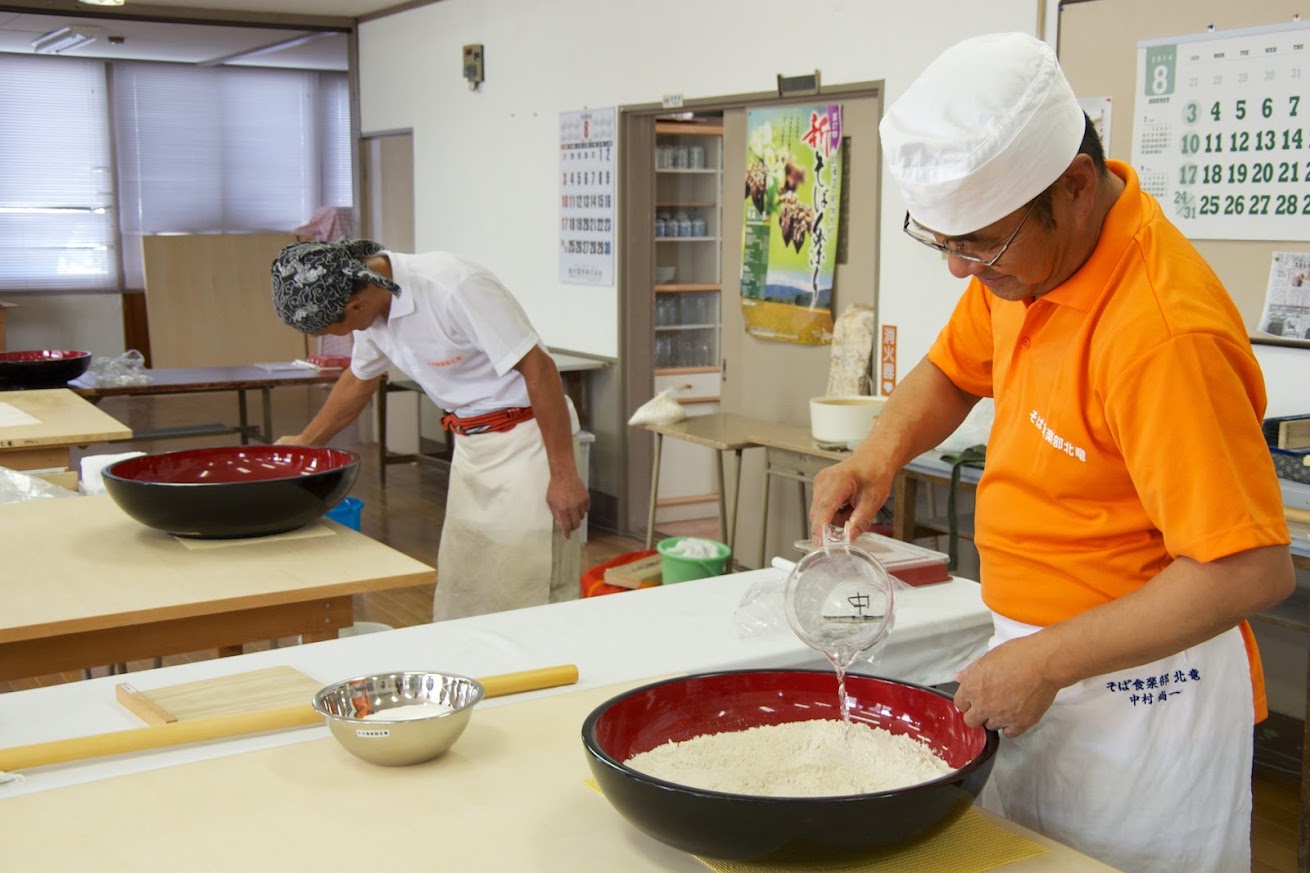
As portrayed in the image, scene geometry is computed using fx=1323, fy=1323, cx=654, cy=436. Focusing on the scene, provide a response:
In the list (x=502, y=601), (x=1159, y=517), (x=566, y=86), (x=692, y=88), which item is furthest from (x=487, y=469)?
(x=566, y=86)

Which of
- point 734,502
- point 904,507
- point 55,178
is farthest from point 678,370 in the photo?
point 55,178

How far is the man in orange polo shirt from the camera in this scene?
1.24m

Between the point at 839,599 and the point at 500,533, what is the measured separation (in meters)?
1.96

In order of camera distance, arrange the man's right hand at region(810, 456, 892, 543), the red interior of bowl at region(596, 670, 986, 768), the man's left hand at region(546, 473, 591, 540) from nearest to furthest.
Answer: the red interior of bowl at region(596, 670, 986, 768)
the man's right hand at region(810, 456, 892, 543)
the man's left hand at region(546, 473, 591, 540)

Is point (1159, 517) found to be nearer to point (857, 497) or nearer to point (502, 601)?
point (857, 497)

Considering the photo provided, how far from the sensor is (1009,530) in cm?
150

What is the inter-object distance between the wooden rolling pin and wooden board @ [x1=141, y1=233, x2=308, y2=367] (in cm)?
859

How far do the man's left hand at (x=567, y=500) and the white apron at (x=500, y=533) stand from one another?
6cm

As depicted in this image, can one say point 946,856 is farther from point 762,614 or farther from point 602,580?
point 602,580

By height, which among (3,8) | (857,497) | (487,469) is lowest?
(487,469)

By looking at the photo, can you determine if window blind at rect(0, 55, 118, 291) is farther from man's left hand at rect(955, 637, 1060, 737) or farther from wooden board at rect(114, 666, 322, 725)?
man's left hand at rect(955, 637, 1060, 737)

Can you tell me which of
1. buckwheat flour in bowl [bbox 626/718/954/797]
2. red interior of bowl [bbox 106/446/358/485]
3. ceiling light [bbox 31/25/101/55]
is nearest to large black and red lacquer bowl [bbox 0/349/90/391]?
red interior of bowl [bbox 106/446/358/485]

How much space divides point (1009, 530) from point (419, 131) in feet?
22.4

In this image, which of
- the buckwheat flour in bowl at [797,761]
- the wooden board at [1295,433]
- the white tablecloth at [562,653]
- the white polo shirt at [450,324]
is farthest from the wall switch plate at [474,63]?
the buckwheat flour in bowl at [797,761]
